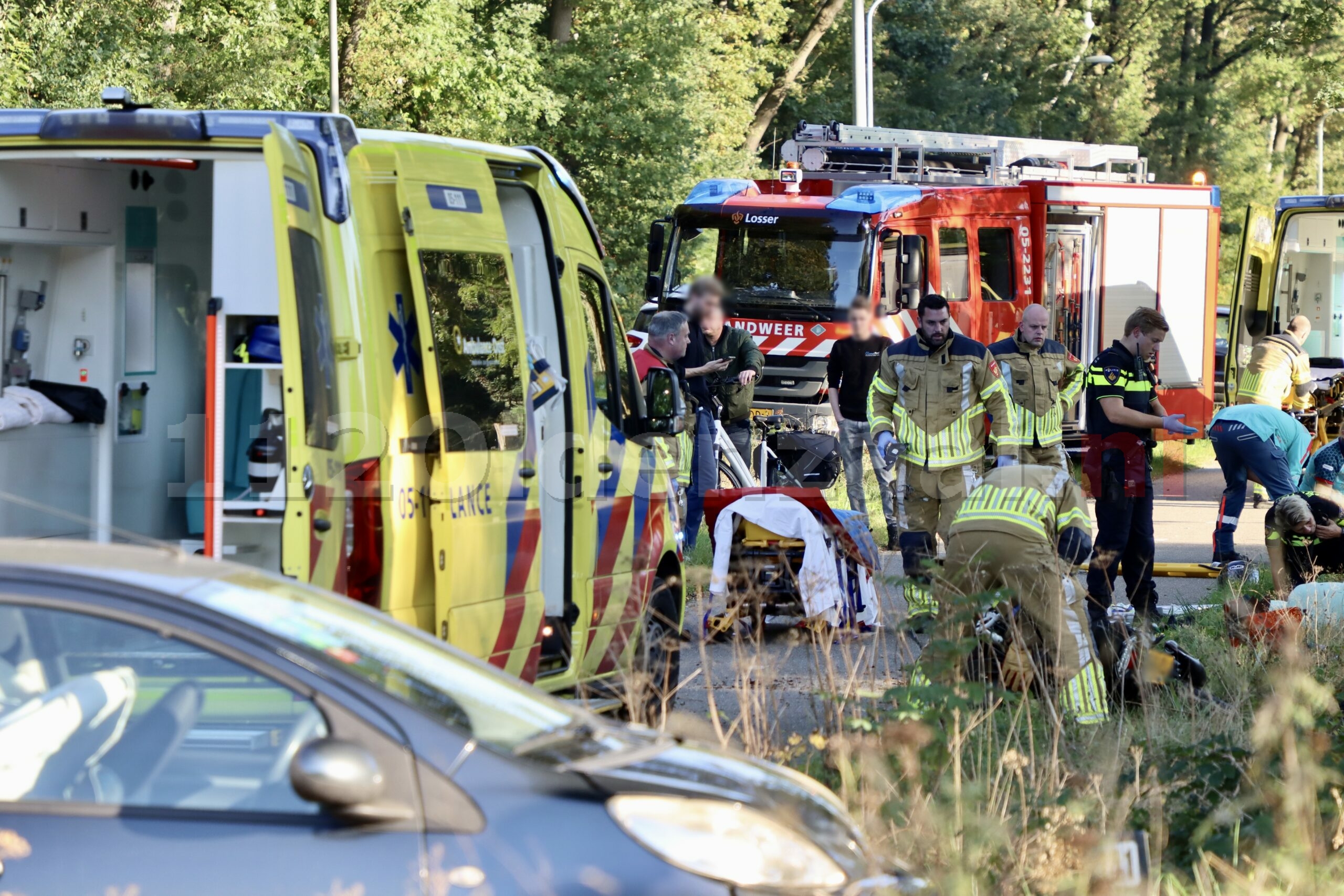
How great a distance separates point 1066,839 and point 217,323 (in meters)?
2.80

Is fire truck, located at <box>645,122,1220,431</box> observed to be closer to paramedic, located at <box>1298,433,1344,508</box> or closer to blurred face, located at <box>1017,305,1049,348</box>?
blurred face, located at <box>1017,305,1049,348</box>

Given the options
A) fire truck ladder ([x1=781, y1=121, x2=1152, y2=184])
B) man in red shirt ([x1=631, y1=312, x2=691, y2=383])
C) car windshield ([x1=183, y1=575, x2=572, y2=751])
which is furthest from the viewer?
fire truck ladder ([x1=781, y1=121, x2=1152, y2=184])

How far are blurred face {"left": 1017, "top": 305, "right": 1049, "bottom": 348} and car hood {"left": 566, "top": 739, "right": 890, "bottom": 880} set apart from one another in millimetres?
6958

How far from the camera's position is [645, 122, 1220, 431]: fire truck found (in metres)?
15.1

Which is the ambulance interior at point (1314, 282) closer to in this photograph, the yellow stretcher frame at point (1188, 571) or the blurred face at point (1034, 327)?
the yellow stretcher frame at point (1188, 571)

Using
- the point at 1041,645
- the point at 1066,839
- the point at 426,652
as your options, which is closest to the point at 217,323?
the point at 426,652

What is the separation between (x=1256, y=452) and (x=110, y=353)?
277 inches

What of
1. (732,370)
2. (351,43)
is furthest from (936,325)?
(351,43)

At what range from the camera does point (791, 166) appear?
16359 millimetres

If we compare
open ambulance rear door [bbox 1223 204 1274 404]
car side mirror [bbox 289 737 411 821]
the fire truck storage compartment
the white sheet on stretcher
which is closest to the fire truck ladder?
the fire truck storage compartment

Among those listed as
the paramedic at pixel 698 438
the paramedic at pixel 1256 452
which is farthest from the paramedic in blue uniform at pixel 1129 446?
the paramedic at pixel 698 438

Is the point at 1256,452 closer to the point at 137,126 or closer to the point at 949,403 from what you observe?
the point at 949,403

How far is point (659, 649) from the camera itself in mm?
6719

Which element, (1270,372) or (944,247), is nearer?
(1270,372)
